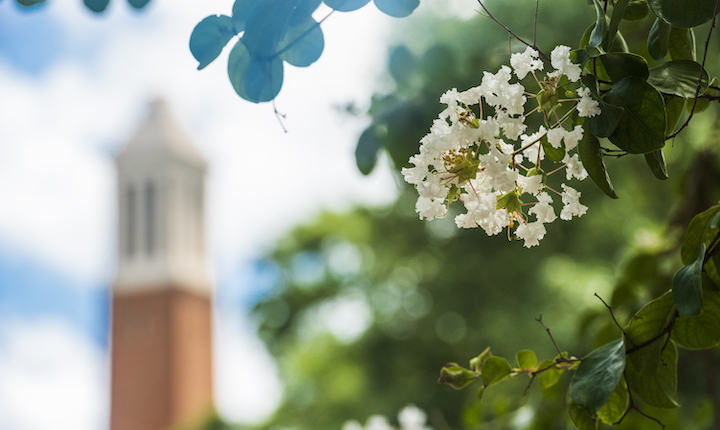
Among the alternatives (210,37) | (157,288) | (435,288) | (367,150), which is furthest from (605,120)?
(157,288)

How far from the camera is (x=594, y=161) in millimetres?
383

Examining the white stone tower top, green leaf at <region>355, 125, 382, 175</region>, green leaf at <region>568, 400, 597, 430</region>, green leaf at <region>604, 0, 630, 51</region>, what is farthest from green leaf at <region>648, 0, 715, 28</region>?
the white stone tower top

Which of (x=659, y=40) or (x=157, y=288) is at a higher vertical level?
(x=659, y=40)

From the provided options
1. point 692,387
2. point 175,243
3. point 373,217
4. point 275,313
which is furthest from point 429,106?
point 175,243

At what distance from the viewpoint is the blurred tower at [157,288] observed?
14.5 meters

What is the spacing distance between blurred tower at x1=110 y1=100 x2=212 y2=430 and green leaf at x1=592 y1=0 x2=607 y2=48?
14698mm

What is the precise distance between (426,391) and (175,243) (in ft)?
34.6

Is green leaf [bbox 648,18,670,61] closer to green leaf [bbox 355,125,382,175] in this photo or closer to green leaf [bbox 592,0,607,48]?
green leaf [bbox 592,0,607,48]

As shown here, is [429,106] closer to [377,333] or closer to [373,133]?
[373,133]

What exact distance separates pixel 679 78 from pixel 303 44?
234 millimetres

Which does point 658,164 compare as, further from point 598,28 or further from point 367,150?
point 367,150

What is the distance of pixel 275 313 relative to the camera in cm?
774

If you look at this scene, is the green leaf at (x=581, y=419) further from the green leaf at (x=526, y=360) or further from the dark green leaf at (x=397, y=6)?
the dark green leaf at (x=397, y=6)

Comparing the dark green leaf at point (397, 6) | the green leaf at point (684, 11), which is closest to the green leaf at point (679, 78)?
the green leaf at point (684, 11)
